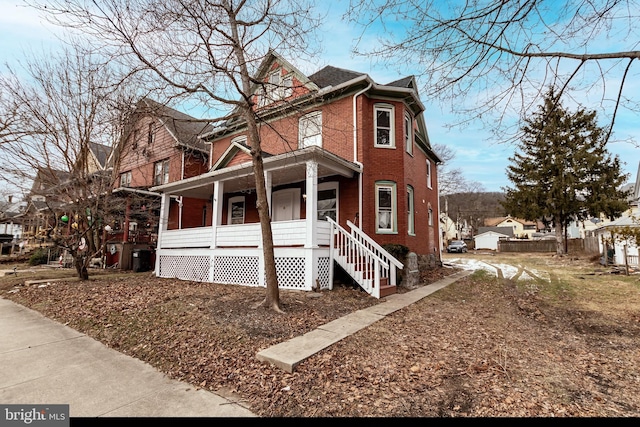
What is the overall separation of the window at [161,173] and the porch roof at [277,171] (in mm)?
6052

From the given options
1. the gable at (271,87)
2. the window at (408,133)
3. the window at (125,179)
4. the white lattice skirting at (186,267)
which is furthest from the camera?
the window at (125,179)

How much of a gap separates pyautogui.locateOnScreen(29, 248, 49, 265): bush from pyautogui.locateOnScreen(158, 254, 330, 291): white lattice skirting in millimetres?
10683

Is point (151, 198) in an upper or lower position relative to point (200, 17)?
lower

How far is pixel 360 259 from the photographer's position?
8805 mm

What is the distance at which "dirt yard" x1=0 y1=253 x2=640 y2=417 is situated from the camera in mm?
2910

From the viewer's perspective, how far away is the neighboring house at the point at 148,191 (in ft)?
46.0

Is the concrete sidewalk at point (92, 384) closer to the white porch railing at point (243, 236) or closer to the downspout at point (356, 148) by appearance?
the white porch railing at point (243, 236)

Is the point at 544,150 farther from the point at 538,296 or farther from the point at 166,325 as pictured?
the point at 166,325

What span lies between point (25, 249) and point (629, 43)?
30131 mm

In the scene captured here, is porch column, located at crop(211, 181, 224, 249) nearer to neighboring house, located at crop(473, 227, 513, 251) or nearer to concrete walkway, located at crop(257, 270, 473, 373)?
concrete walkway, located at crop(257, 270, 473, 373)

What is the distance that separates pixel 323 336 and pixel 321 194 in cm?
734

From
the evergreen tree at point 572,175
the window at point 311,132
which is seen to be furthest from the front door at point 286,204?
the evergreen tree at point 572,175

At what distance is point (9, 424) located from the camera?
270 centimetres

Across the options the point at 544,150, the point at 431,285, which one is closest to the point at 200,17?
the point at 431,285
